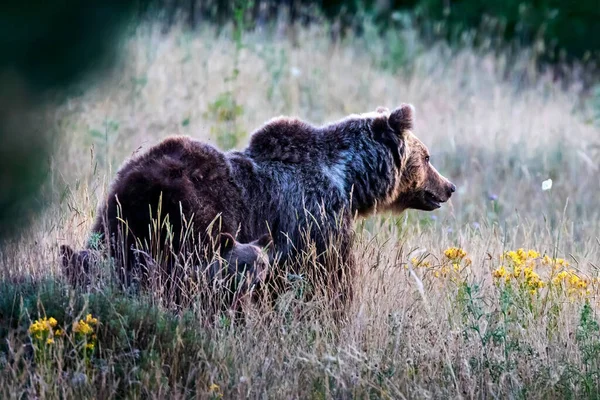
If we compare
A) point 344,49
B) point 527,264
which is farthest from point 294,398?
point 344,49

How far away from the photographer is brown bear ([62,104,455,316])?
5.68 metres

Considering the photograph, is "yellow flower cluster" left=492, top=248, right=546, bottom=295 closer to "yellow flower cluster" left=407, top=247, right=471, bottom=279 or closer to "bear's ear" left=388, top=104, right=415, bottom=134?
"yellow flower cluster" left=407, top=247, right=471, bottom=279

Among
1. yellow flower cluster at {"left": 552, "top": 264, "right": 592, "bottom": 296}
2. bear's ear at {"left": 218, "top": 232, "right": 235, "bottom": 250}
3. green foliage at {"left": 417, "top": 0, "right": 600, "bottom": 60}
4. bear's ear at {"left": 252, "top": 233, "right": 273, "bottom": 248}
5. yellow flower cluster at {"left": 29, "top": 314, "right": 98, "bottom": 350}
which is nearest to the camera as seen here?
yellow flower cluster at {"left": 29, "top": 314, "right": 98, "bottom": 350}

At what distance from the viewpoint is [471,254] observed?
7.23 meters

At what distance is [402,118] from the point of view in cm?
672

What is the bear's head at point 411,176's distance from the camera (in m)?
6.77

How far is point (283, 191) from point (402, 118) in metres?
1.09

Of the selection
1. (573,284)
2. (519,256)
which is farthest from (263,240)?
(573,284)

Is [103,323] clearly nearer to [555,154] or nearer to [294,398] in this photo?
[294,398]

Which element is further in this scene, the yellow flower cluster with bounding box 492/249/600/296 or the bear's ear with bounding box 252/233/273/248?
the yellow flower cluster with bounding box 492/249/600/296

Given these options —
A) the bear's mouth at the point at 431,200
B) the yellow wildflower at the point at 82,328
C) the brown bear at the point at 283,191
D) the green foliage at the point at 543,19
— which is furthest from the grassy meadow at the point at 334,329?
the green foliage at the point at 543,19

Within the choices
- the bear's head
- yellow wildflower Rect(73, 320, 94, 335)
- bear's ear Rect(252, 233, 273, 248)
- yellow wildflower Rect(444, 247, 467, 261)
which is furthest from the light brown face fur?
yellow wildflower Rect(73, 320, 94, 335)

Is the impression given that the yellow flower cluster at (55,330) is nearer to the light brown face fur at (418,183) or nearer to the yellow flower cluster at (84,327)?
the yellow flower cluster at (84,327)

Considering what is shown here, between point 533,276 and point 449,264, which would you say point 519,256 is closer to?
point 533,276
